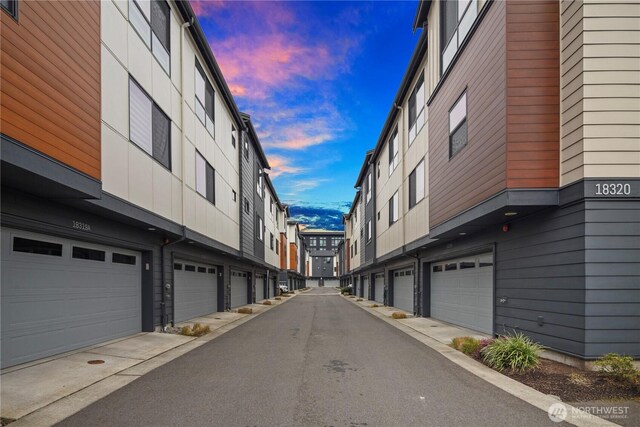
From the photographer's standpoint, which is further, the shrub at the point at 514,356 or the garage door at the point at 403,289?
the garage door at the point at 403,289

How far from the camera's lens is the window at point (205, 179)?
17328 mm

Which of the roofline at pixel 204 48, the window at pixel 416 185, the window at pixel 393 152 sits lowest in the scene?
the window at pixel 416 185

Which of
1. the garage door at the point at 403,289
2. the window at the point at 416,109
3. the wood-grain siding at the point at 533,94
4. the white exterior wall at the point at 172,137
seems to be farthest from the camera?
the garage door at the point at 403,289

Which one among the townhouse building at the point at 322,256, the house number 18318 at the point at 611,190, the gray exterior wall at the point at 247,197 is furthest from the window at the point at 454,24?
the townhouse building at the point at 322,256

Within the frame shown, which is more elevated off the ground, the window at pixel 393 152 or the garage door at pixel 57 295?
the window at pixel 393 152

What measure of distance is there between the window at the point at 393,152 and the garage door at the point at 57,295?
55.1 feet

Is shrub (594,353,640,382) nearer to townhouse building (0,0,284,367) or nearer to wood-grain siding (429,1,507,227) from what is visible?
wood-grain siding (429,1,507,227)

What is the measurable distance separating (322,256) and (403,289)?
97333mm

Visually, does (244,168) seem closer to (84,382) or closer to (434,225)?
(434,225)

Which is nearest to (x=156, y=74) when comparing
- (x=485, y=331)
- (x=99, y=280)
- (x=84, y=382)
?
(x=99, y=280)

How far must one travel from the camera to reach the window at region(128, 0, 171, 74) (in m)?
11.8

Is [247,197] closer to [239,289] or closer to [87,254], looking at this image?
[239,289]

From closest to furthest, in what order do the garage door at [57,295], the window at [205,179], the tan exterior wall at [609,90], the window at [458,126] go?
the garage door at [57,295] → the tan exterior wall at [609,90] → the window at [458,126] → the window at [205,179]

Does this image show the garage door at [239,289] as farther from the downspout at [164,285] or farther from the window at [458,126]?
the window at [458,126]
